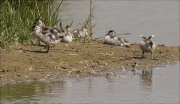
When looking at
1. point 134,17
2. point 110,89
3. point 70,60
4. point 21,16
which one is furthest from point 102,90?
point 134,17

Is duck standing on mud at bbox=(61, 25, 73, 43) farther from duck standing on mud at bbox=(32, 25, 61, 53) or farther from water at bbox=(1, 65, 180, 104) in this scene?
water at bbox=(1, 65, 180, 104)

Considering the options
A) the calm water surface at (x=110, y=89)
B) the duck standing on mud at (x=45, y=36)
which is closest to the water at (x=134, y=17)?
the calm water surface at (x=110, y=89)

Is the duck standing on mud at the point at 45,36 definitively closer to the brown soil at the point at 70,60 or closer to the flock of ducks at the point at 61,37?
the flock of ducks at the point at 61,37

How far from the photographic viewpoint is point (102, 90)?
12875 millimetres

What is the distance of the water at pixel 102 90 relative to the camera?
39.3 feet

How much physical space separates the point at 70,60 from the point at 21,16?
2.49 m

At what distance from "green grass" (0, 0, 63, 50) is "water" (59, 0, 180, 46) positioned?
2.56 meters

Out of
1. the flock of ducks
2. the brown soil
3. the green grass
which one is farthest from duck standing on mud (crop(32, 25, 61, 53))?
the green grass

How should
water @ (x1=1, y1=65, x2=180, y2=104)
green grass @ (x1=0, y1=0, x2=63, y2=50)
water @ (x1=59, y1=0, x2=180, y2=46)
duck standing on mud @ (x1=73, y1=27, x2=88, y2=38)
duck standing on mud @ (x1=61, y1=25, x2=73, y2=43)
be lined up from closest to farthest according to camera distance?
water @ (x1=1, y1=65, x2=180, y2=104) → green grass @ (x1=0, y1=0, x2=63, y2=50) → duck standing on mud @ (x1=61, y1=25, x2=73, y2=43) → duck standing on mud @ (x1=73, y1=27, x2=88, y2=38) → water @ (x1=59, y1=0, x2=180, y2=46)

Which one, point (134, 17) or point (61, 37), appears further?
point (134, 17)

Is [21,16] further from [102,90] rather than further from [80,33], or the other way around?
[102,90]

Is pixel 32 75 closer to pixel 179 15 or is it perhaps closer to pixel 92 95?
pixel 92 95

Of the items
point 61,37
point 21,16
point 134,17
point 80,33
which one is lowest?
point 61,37

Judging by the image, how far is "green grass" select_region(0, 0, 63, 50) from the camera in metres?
15.8
